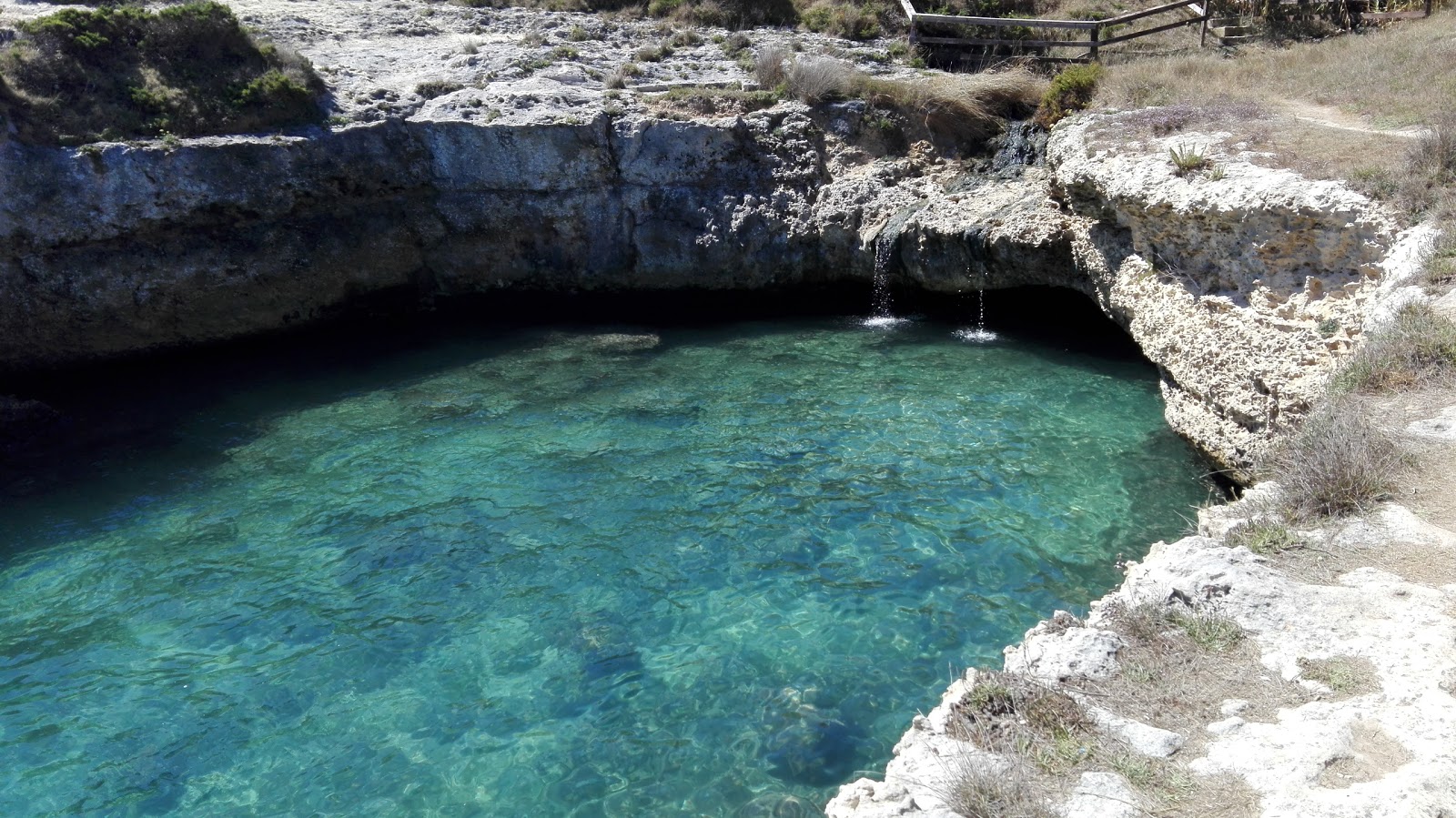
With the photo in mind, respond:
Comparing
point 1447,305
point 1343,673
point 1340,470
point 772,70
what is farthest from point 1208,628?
point 772,70

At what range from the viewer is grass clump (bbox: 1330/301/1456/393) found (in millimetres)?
7902

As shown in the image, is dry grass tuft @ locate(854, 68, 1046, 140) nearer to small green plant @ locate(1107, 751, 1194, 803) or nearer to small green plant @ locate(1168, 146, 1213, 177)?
small green plant @ locate(1168, 146, 1213, 177)

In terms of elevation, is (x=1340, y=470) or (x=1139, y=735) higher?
(x=1340, y=470)

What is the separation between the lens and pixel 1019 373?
1352 cm

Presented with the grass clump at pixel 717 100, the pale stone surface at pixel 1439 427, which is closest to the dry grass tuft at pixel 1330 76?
the grass clump at pixel 717 100

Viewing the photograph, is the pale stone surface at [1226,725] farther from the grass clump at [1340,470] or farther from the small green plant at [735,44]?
the small green plant at [735,44]

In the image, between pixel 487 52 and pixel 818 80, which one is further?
pixel 487 52

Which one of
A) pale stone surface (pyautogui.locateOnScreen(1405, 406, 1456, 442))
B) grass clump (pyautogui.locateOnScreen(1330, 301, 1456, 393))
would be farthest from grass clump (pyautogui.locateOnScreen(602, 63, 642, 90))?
pale stone surface (pyautogui.locateOnScreen(1405, 406, 1456, 442))

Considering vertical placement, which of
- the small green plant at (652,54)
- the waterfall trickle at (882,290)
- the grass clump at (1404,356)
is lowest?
the waterfall trickle at (882,290)

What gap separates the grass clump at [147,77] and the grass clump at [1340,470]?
1591 cm

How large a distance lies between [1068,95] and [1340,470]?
1164cm

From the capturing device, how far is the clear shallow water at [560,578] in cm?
688

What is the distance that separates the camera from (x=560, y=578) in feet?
29.9

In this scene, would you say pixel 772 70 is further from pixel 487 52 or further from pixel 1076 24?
pixel 1076 24
